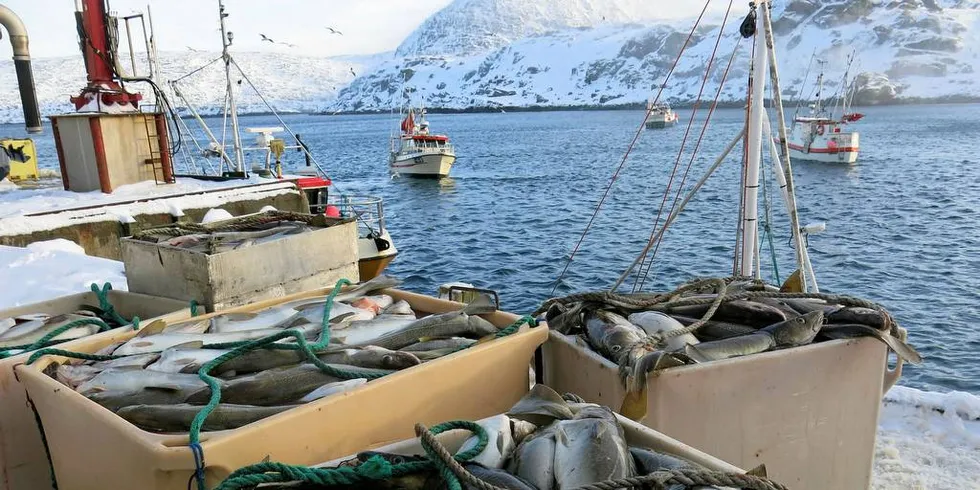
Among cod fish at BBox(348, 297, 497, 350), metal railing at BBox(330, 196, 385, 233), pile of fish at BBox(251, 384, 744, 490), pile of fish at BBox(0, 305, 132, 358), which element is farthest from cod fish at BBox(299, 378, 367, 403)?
metal railing at BBox(330, 196, 385, 233)

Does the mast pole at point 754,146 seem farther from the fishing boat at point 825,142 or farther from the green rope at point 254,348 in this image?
the fishing boat at point 825,142

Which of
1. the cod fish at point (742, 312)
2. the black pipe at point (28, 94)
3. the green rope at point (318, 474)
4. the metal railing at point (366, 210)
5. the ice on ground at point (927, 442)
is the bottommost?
the ice on ground at point (927, 442)

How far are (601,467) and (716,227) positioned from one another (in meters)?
23.6

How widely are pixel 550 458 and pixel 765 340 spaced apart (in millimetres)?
1838

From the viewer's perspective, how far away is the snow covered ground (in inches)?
211

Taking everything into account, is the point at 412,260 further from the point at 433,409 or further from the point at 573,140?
the point at 573,140

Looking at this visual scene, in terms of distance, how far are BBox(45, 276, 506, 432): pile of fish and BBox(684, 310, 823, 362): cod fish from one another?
1.16 metres

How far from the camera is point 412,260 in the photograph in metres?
21.4

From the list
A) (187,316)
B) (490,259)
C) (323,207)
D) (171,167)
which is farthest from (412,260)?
(187,316)

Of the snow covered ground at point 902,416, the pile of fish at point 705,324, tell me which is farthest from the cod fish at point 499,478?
the snow covered ground at point 902,416

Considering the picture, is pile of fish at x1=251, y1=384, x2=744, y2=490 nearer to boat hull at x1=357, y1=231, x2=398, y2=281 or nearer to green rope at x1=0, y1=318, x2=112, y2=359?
green rope at x1=0, y1=318, x2=112, y2=359

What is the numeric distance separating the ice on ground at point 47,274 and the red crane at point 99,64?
498 cm

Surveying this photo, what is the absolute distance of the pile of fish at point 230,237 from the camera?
4.98 m

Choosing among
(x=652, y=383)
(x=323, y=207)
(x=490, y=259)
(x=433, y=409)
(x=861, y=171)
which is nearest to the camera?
(x=433, y=409)
